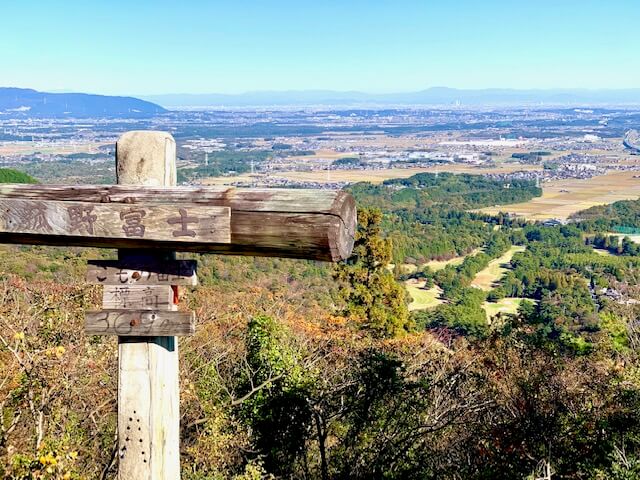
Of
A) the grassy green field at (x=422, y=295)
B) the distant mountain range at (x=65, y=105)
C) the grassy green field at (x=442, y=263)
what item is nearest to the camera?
the grassy green field at (x=422, y=295)

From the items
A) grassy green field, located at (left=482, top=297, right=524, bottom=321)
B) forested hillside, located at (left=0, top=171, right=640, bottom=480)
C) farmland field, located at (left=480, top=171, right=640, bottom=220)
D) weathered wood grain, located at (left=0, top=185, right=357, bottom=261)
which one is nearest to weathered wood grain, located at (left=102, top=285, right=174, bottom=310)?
weathered wood grain, located at (left=0, top=185, right=357, bottom=261)

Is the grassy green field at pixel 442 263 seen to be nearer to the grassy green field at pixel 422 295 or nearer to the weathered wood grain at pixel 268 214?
the grassy green field at pixel 422 295

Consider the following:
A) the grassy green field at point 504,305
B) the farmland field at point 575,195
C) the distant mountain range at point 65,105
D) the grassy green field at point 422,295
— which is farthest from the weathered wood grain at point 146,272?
the distant mountain range at point 65,105

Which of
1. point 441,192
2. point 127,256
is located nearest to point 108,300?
point 127,256

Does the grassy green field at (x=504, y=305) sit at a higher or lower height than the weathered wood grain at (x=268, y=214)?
lower

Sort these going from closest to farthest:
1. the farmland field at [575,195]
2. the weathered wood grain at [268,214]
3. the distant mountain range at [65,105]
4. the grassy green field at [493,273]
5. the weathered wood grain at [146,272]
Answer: the weathered wood grain at [268,214], the weathered wood grain at [146,272], the grassy green field at [493,273], the farmland field at [575,195], the distant mountain range at [65,105]

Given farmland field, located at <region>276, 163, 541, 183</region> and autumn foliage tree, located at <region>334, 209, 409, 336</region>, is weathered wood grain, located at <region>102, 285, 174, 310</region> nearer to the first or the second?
autumn foliage tree, located at <region>334, 209, 409, 336</region>

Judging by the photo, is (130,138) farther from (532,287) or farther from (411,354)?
(532,287)

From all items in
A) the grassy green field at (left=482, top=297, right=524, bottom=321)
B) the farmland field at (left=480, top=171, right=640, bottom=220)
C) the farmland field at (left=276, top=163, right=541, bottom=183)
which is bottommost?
the grassy green field at (left=482, top=297, right=524, bottom=321)
